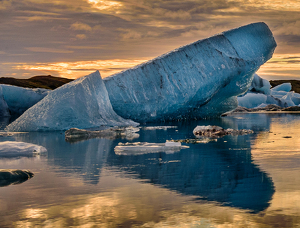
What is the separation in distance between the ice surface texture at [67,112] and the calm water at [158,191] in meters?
5.14

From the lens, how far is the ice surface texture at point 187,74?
14656 mm

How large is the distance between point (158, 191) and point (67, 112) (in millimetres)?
8131

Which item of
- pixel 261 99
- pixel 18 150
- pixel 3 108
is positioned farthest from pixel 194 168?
pixel 261 99

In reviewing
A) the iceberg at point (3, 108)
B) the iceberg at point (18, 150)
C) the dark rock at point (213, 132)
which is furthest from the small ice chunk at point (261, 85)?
the iceberg at point (18, 150)

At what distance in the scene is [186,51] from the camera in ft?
49.3

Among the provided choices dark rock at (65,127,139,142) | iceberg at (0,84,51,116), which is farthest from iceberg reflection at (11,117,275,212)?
iceberg at (0,84,51,116)

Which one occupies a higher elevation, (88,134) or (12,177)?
(88,134)

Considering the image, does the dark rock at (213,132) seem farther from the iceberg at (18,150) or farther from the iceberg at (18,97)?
the iceberg at (18,97)

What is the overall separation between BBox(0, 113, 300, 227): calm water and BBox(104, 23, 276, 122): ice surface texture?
820 centimetres

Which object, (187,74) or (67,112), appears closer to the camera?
(67,112)

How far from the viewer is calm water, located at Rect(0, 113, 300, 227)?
309 cm

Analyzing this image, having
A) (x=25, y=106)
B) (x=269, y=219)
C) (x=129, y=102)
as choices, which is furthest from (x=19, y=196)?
(x=25, y=106)

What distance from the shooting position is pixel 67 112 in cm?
1161

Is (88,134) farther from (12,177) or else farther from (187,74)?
(187,74)
